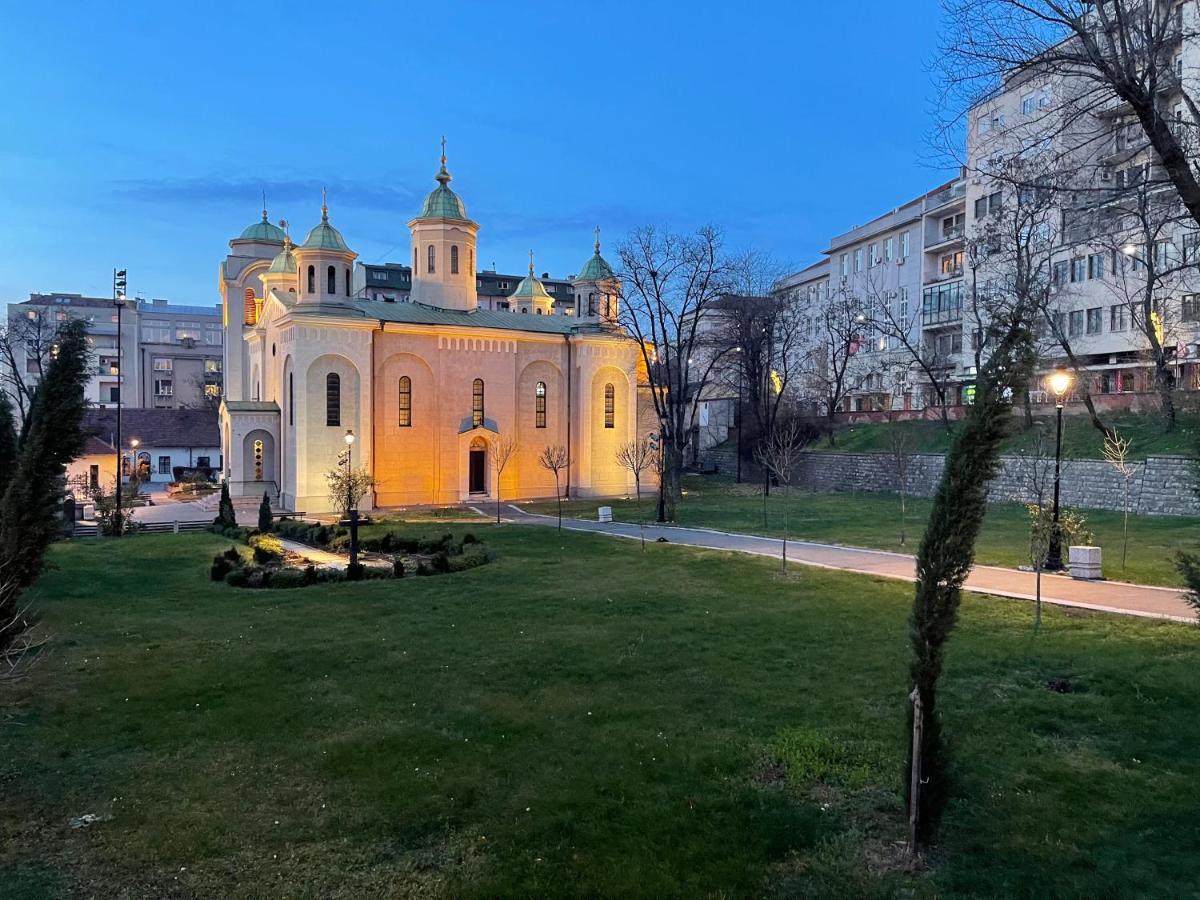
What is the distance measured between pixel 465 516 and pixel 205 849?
79.9 ft

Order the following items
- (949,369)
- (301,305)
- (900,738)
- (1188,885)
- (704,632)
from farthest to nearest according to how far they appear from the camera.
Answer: (949,369), (301,305), (704,632), (900,738), (1188,885)

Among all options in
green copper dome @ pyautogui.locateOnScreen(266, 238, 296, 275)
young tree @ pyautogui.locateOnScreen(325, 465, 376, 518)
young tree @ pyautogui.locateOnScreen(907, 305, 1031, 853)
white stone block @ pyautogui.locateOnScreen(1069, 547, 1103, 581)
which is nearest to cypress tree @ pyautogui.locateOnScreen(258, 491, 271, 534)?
young tree @ pyautogui.locateOnScreen(325, 465, 376, 518)

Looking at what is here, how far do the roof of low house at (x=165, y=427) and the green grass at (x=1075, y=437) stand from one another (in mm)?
38906

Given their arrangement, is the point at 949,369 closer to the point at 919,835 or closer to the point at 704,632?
the point at 704,632

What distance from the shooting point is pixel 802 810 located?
223 inches

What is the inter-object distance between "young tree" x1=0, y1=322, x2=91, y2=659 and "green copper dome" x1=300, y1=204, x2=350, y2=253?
26733 millimetres

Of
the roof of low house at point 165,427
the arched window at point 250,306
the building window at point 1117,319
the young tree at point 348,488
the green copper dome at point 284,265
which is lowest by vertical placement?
the young tree at point 348,488

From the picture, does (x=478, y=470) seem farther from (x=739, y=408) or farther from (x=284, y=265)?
(x=739, y=408)

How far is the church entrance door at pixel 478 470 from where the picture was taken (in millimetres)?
35719

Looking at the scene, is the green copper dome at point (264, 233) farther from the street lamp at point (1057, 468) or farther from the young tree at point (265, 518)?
the street lamp at point (1057, 468)

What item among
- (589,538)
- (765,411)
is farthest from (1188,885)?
(765,411)

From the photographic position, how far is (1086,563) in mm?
14039

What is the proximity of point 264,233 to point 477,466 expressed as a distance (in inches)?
756

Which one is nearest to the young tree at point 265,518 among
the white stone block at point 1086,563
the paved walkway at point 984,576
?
the paved walkway at point 984,576
